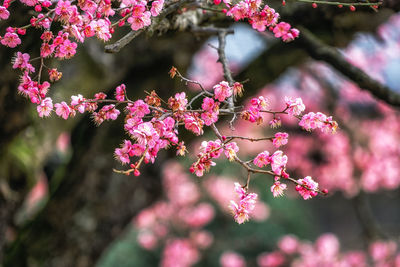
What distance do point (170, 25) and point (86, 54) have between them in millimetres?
2437

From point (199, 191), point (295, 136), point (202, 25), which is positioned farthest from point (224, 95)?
point (199, 191)

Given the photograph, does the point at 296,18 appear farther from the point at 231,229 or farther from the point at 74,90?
the point at 231,229

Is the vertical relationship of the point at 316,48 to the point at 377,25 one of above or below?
above

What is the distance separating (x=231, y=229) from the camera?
6871mm

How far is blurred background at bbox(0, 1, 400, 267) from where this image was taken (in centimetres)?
298

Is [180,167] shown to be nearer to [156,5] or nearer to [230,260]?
[230,260]

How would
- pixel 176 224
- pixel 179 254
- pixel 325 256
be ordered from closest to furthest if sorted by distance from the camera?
pixel 325 256
pixel 179 254
pixel 176 224

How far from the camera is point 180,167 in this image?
691 centimetres

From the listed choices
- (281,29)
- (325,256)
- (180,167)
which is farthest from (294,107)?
(180,167)

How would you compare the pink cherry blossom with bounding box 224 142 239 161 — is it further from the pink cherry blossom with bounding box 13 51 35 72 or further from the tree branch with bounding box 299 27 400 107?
the tree branch with bounding box 299 27 400 107

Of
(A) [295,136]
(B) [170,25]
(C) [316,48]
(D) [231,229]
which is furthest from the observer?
(D) [231,229]

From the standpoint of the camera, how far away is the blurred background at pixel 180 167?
298cm

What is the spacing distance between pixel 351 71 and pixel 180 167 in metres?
4.91

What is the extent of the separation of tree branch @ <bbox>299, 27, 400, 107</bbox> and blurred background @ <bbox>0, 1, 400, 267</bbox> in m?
0.08
